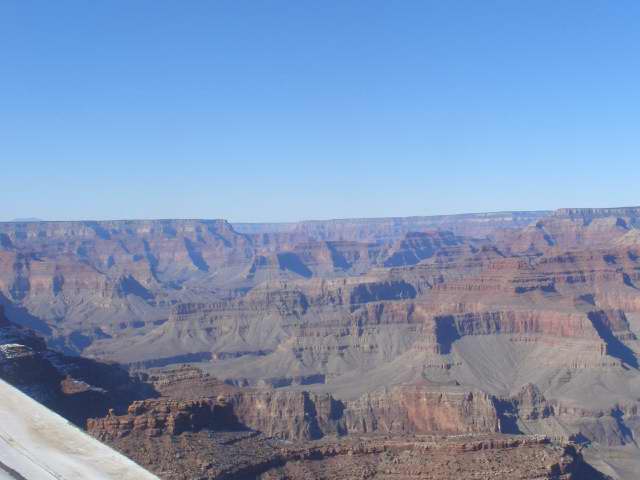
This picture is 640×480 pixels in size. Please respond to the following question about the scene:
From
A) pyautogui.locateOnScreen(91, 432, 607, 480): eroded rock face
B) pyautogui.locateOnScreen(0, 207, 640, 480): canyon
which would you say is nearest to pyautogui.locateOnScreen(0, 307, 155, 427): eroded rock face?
pyautogui.locateOnScreen(0, 207, 640, 480): canyon

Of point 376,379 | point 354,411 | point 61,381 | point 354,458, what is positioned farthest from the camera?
point 376,379

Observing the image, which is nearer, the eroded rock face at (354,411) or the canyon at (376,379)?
the canyon at (376,379)

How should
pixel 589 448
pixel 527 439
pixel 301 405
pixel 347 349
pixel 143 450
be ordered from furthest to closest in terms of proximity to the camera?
pixel 347 349
pixel 589 448
pixel 301 405
pixel 527 439
pixel 143 450

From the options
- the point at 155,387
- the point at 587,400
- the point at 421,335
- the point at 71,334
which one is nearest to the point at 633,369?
the point at 587,400

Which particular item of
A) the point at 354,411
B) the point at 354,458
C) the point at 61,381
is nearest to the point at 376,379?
the point at 354,411

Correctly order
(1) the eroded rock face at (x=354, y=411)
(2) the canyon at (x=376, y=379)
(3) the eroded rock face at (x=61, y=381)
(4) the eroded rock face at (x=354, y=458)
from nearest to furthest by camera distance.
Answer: (4) the eroded rock face at (x=354, y=458)
(2) the canyon at (x=376, y=379)
(3) the eroded rock face at (x=61, y=381)
(1) the eroded rock face at (x=354, y=411)

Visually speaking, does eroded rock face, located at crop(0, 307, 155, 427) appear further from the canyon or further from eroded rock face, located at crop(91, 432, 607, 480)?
eroded rock face, located at crop(91, 432, 607, 480)

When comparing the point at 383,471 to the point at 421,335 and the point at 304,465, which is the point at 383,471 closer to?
the point at 304,465

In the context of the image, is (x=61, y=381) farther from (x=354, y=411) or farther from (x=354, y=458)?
(x=354, y=411)

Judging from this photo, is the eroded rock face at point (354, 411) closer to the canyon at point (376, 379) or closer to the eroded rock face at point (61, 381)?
the canyon at point (376, 379)

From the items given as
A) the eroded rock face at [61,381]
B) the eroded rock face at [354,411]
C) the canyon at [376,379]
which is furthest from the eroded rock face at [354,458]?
the eroded rock face at [354,411]

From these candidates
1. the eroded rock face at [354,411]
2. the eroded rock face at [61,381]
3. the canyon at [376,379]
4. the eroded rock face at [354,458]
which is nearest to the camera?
the eroded rock face at [354,458]
